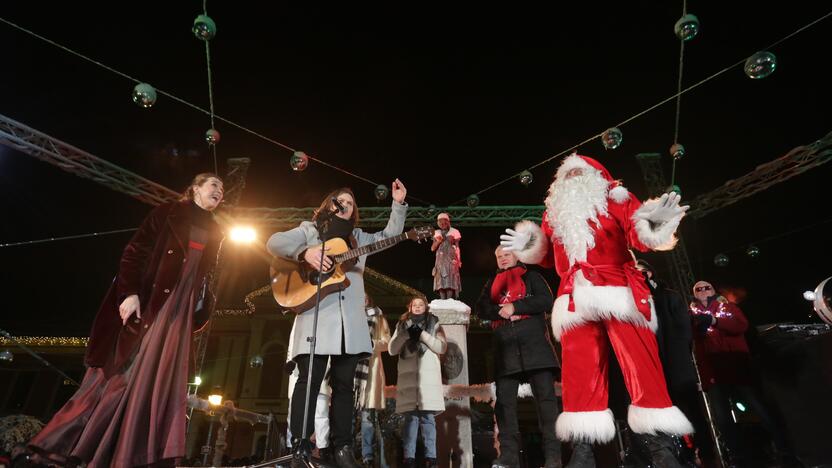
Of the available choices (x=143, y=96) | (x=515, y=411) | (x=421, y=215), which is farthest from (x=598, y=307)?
(x=421, y=215)

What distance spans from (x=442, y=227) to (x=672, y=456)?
4943 mm

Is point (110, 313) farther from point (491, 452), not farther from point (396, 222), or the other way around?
point (491, 452)

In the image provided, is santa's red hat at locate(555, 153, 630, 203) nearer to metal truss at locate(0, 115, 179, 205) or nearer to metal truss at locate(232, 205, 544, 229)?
metal truss at locate(232, 205, 544, 229)

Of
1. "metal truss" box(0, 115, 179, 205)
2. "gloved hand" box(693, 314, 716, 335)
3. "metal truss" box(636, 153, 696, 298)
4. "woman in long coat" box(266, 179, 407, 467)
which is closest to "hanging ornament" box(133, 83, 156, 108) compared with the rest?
"metal truss" box(0, 115, 179, 205)

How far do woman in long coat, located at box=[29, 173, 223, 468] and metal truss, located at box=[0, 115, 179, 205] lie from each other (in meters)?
7.82

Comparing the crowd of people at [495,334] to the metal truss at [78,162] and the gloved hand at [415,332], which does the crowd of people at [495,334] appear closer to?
the gloved hand at [415,332]

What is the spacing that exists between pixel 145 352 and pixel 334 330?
1190 millimetres

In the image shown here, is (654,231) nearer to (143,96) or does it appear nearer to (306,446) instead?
(306,446)

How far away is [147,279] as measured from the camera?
3080mm

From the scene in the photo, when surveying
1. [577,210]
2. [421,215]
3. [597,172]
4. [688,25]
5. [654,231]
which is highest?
[421,215]

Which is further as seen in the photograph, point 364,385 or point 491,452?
point 491,452

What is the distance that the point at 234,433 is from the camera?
75.9 feet

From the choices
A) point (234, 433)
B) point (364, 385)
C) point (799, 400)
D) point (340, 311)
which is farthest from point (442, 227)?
A: point (234, 433)

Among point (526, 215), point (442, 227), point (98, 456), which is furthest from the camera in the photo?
point (526, 215)
